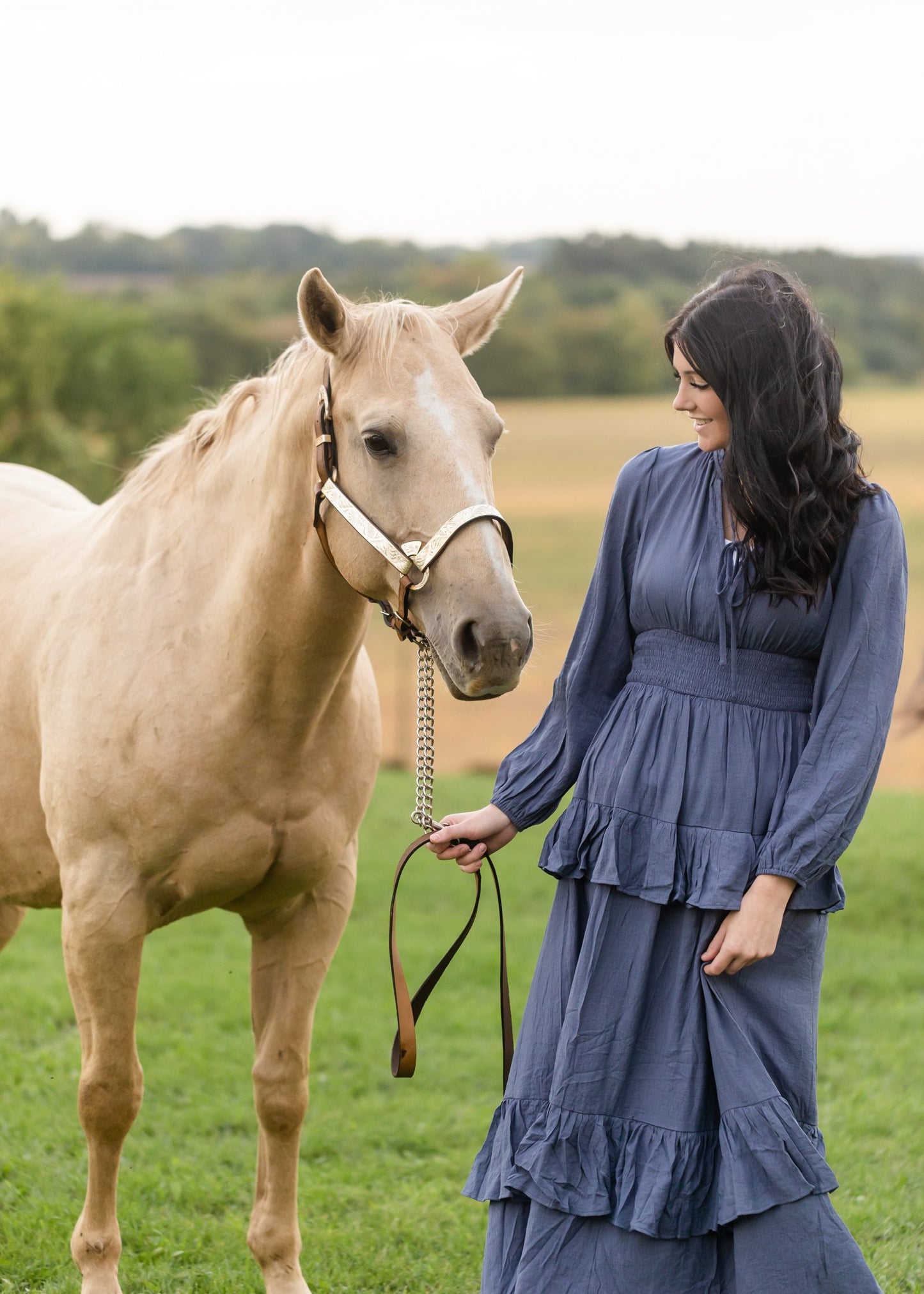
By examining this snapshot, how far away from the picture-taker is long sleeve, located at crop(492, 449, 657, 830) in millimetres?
2465

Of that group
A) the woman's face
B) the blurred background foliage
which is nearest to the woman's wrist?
the woman's face

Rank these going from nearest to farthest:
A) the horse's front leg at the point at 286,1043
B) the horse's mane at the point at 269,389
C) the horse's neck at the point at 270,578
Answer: the horse's mane at the point at 269,389, the horse's neck at the point at 270,578, the horse's front leg at the point at 286,1043

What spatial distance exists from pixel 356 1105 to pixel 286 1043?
1492 mm

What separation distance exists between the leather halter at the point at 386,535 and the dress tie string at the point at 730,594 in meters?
0.38

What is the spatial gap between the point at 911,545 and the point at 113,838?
30111 mm

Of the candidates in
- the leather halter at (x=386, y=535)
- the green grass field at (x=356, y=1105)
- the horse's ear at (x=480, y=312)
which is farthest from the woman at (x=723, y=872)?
the green grass field at (x=356, y=1105)

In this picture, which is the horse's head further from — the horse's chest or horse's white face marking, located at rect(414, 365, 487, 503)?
the horse's chest

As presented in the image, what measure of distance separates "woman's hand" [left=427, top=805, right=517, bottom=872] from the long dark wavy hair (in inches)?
27.2

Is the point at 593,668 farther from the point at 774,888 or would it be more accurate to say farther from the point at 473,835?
the point at 774,888

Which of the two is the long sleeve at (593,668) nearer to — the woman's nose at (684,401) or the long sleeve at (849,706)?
the woman's nose at (684,401)

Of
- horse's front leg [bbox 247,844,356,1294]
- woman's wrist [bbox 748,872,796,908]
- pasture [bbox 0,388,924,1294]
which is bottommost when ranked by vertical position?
pasture [bbox 0,388,924,1294]

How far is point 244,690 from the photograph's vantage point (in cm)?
269

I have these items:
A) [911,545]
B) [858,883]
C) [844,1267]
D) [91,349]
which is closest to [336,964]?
[858,883]

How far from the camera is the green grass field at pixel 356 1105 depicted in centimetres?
333
